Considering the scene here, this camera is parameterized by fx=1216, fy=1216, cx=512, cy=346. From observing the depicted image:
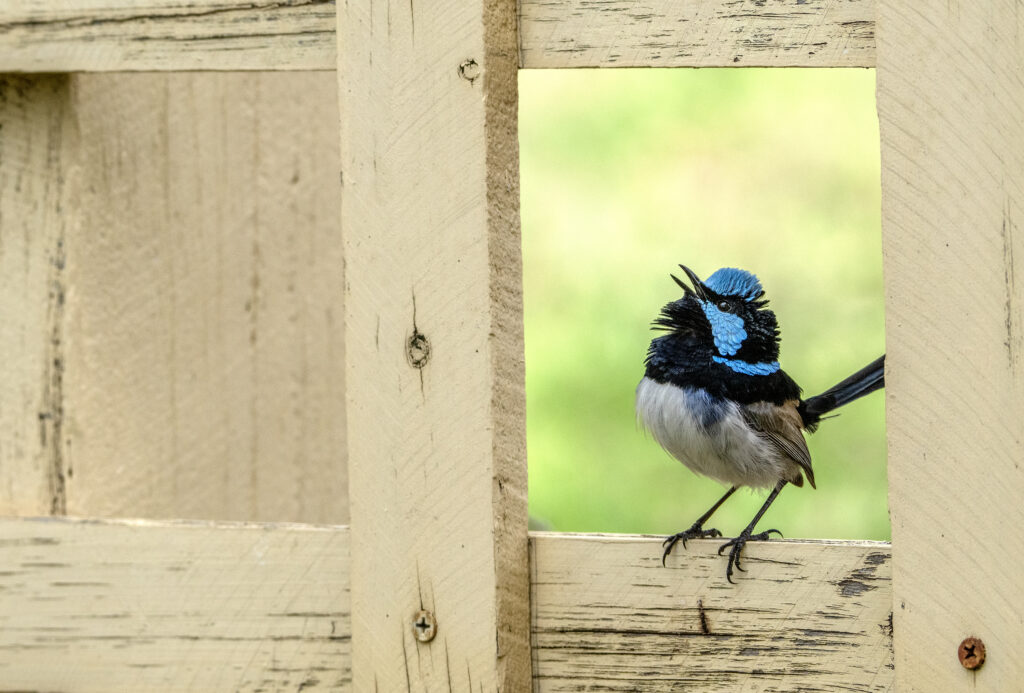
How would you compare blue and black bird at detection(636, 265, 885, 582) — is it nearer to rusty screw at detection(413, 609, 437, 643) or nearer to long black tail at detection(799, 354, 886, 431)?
long black tail at detection(799, 354, 886, 431)

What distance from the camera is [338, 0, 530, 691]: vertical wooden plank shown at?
178 cm

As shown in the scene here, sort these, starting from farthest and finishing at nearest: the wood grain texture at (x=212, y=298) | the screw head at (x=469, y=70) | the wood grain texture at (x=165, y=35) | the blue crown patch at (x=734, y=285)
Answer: the blue crown patch at (x=734, y=285) < the wood grain texture at (x=212, y=298) < the wood grain texture at (x=165, y=35) < the screw head at (x=469, y=70)

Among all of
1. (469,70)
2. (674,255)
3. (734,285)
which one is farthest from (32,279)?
(674,255)

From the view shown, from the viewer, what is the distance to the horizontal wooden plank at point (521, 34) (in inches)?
66.7

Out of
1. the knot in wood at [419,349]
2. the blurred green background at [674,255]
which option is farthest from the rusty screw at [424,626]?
the blurred green background at [674,255]

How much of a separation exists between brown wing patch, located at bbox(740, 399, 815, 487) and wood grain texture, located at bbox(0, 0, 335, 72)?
1.15m

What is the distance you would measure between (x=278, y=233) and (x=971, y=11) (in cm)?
168

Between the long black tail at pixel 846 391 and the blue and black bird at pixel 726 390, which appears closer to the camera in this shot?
the blue and black bird at pixel 726 390

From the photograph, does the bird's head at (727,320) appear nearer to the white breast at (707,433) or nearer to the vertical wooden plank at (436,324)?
the white breast at (707,433)

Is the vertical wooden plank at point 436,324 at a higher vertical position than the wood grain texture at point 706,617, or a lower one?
higher

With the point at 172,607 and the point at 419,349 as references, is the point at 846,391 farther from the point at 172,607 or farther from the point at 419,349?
the point at 172,607

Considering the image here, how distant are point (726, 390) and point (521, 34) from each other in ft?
3.33

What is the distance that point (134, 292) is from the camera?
2576 mm

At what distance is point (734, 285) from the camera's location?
8.53ft
